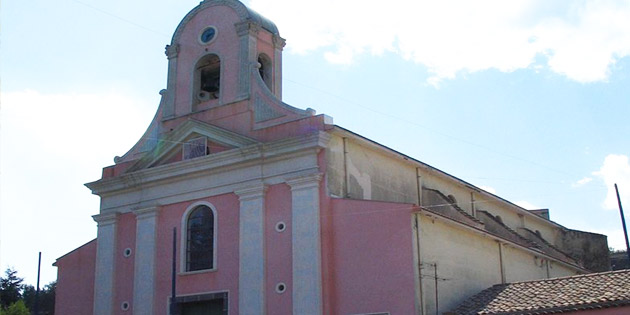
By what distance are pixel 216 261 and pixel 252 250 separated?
1.39 m

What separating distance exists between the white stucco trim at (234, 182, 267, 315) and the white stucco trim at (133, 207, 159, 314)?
10.9 feet

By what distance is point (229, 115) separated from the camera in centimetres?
2352

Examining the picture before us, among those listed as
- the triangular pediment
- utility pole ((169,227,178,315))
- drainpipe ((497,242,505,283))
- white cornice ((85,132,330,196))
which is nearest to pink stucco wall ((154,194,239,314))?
utility pole ((169,227,178,315))

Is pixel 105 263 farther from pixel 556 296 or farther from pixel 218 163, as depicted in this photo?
pixel 556 296

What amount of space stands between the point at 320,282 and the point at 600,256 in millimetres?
19957

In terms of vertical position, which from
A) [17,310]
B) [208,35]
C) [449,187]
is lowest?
[17,310]

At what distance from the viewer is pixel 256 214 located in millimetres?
21781

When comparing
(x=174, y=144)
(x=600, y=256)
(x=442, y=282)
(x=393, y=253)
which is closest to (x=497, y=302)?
(x=442, y=282)

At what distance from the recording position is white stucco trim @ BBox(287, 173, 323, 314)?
65.9 ft

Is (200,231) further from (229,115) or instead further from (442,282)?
(442,282)

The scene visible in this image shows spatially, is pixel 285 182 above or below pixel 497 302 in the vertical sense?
above

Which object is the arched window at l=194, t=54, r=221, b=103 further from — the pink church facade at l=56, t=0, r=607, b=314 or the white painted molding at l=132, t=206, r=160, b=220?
the white painted molding at l=132, t=206, r=160, b=220

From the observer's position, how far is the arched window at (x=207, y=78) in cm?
2497

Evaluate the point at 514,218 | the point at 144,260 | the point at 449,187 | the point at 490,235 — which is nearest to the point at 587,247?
the point at 514,218
